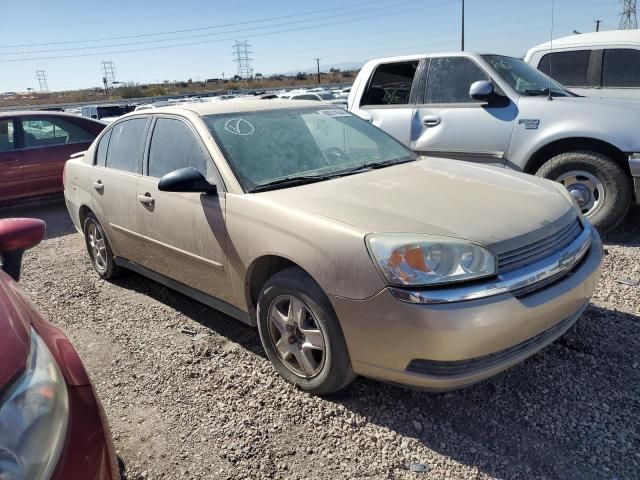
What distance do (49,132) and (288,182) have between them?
675 centimetres

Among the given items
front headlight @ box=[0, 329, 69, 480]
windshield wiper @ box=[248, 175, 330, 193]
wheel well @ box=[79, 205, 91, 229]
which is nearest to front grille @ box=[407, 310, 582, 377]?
windshield wiper @ box=[248, 175, 330, 193]

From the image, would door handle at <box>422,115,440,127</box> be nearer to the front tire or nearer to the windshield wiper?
the windshield wiper

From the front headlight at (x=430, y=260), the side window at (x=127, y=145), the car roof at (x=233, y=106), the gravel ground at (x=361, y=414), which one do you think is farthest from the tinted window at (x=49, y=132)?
the front headlight at (x=430, y=260)

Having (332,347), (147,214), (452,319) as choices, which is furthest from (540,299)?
(147,214)

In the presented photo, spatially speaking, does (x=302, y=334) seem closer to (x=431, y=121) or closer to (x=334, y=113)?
(x=334, y=113)

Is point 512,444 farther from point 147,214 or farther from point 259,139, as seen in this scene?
point 147,214

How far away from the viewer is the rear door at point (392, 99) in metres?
5.99

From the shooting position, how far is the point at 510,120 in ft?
17.4

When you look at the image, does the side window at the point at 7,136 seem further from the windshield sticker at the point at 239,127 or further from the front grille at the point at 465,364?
the front grille at the point at 465,364

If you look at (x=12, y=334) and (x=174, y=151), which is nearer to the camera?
(x=12, y=334)

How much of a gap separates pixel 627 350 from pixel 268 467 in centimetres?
222

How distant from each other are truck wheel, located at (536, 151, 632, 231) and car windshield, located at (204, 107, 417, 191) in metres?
2.10

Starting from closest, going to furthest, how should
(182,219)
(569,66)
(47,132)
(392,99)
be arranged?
(182,219)
(392,99)
(569,66)
(47,132)

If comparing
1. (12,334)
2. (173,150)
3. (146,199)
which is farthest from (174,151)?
(12,334)
